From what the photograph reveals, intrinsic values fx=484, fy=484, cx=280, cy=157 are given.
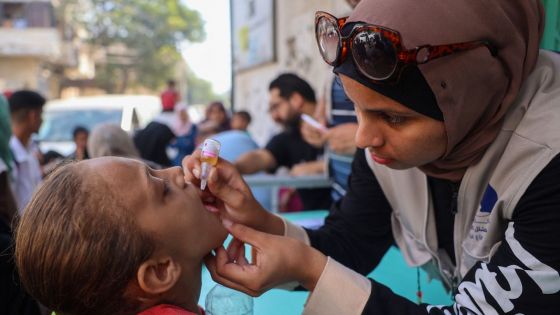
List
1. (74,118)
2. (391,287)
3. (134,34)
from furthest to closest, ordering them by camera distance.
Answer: (134,34) < (74,118) < (391,287)

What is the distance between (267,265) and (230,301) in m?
0.58

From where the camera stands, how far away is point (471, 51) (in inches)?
40.0

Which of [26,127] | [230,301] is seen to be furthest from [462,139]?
[26,127]

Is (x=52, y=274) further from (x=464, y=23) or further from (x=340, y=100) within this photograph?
(x=340, y=100)

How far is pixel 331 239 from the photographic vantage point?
150cm

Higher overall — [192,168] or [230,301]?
[192,168]

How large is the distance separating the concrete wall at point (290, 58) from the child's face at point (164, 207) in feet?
9.79

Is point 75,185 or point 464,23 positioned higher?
point 464,23

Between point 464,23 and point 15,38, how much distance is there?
74.7ft

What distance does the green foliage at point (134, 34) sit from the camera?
82.2 ft

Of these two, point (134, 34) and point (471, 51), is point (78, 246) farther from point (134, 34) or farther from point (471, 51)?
point (134, 34)

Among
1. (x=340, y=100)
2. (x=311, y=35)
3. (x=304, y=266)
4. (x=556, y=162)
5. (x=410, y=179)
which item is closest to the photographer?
(x=556, y=162)

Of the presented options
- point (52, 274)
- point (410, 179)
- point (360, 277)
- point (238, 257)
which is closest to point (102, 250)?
point (52, 274)

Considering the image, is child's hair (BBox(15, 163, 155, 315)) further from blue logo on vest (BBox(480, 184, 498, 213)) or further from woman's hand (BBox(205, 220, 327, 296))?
blue logo on vest (BBox(480, 184, 498, 213))
